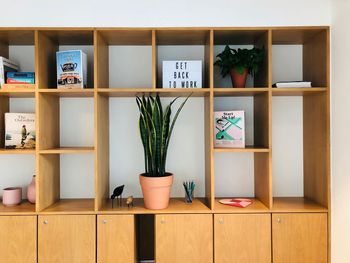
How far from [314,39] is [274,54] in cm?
31

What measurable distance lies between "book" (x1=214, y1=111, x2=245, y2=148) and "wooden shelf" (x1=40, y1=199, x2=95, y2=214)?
0.97m

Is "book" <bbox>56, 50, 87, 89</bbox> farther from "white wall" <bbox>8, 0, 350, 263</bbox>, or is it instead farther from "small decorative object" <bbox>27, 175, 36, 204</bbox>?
"small decorative object" <bbox>27, 175, 36, 204</bbox>

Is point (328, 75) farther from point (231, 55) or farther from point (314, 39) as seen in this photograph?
point (231, 55)

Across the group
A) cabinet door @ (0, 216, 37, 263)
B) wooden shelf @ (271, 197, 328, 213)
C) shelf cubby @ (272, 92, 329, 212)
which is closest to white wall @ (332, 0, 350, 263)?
wooden shelf @ (271, 197, 328, 213)

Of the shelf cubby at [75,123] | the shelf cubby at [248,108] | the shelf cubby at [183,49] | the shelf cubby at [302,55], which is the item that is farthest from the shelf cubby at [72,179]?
the shelf cubby at [302,55]

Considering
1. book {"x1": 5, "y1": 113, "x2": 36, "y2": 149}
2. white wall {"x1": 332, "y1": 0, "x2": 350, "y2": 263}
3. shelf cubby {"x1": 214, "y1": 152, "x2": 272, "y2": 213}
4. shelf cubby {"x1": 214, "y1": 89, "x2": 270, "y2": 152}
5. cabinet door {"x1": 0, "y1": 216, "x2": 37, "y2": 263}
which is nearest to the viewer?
white wall {"x1": 332, "y1": 0, "x2": 350, "y2": 263}

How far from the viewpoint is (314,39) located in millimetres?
2375

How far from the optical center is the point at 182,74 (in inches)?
91.4

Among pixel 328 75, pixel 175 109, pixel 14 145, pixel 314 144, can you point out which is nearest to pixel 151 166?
pixel 175 109

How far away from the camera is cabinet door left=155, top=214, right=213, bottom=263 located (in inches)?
85.6

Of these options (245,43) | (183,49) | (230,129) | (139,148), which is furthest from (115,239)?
(245,43)

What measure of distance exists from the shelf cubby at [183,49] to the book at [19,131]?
3.15 ft

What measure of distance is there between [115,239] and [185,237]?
0.45m
